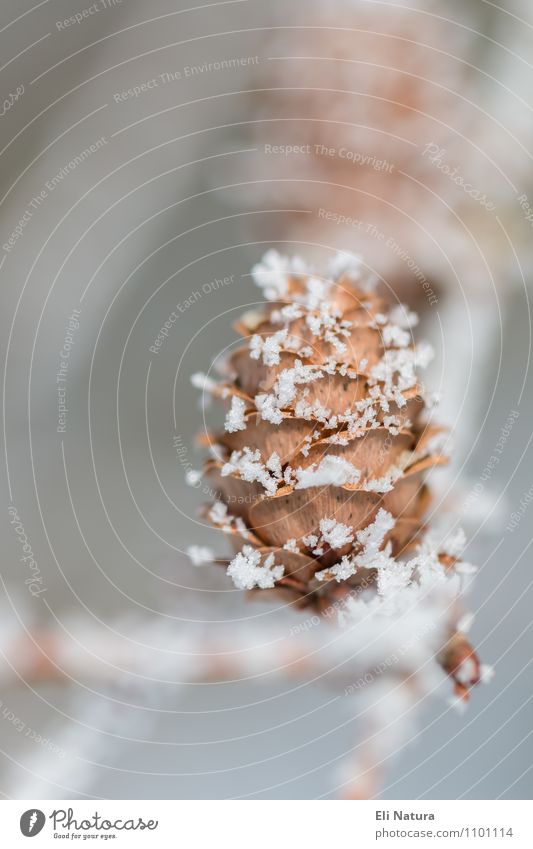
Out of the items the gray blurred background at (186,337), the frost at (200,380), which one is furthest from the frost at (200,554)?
the frost at (200,380)

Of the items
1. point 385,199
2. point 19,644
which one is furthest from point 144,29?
point 19,644

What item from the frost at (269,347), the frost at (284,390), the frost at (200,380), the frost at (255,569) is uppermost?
the frost at (200,380)
